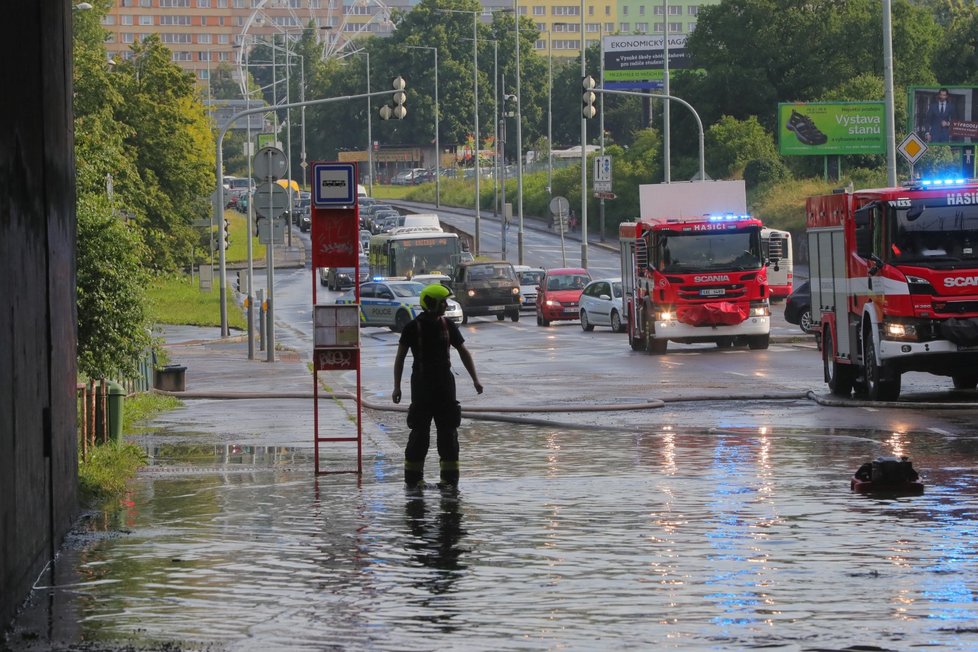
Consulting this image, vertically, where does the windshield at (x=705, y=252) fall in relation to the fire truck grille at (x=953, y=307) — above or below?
above

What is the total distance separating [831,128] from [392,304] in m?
38.5

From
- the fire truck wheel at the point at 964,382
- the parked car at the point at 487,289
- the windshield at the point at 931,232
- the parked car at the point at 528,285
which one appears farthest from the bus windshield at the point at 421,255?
the windshield at the point at 931,232

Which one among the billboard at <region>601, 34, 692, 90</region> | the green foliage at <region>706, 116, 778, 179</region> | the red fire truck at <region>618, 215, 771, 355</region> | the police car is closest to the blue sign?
the red fire truck at <region>618, 215, 771, 355</region>

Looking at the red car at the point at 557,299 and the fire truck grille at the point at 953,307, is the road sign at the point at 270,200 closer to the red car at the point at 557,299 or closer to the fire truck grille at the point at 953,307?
the red car at the point at 557,299

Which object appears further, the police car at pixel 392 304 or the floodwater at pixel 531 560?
the police car at pixel 392 304

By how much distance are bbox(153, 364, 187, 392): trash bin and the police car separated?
23754mm

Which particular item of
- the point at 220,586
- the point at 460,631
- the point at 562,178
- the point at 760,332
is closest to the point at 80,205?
the point at 220,586

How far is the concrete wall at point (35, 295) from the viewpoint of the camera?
30.7ft

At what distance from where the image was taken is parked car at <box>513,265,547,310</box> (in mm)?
62750

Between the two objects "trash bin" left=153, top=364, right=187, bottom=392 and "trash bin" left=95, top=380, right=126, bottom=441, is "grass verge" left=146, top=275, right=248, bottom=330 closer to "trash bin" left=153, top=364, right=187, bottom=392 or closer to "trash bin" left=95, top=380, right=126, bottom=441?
"trash bin" left=153, top=364, right=187, bottom=392

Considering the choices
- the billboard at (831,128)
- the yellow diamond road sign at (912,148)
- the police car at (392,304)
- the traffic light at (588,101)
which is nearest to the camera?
the yellow diamond road sign at (912,148)

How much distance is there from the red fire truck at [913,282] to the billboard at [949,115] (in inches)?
2172

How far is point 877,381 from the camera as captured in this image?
2384cm

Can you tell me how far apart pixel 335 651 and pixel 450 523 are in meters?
4.42
